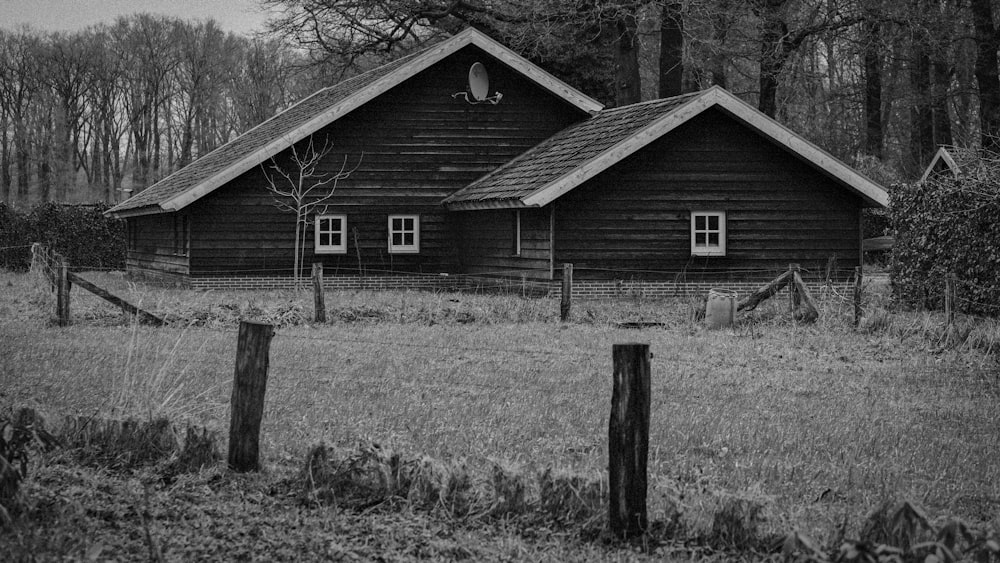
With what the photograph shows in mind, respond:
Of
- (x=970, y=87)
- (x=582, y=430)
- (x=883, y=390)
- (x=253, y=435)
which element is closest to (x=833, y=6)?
(x=970, y=87)

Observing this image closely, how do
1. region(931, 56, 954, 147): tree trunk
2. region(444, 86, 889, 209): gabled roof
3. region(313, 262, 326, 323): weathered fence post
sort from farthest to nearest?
region(931, 56, 954, 147): tree trunk → region(444, 86, 889, 209): gabled roof → region(313, 262, 326, 323): weathered fence post

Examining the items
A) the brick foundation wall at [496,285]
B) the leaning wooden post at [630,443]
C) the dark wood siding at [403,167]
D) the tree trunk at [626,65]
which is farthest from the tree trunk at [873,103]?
the leaning wooden post at [630,443]

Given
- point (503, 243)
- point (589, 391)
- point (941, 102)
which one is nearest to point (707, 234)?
point (503, 243)

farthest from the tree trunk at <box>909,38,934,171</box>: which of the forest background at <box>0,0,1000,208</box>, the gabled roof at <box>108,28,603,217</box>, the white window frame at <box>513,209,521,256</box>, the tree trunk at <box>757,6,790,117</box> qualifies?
the white window frame at <box>513,209,521,256</box>

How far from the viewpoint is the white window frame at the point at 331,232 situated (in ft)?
96.0

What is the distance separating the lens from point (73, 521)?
6977 millimetres

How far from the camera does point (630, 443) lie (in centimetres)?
691

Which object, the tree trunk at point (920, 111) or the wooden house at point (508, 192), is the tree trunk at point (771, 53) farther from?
the wooden house at point (508, 192)

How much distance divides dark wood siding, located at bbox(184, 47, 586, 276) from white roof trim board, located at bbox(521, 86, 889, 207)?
6310 millimetres

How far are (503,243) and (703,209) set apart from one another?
4824 mm

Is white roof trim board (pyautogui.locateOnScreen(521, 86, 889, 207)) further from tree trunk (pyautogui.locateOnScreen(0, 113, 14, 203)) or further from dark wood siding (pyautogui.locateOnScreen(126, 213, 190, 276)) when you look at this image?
tree trunk (pyautogui.locateOnScreen(0, 113, 14, 203))

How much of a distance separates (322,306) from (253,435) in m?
11.1

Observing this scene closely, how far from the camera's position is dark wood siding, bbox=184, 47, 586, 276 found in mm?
28641

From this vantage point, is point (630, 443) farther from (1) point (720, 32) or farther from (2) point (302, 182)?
(1) point (720, 32)
